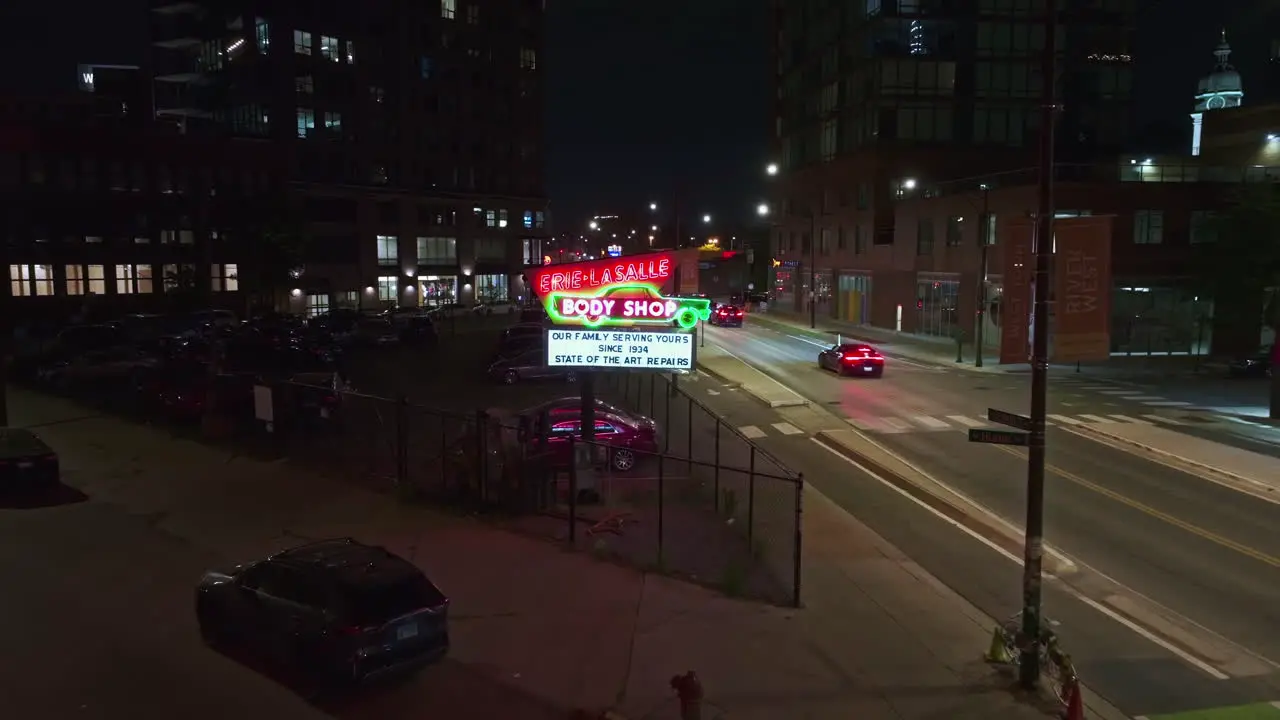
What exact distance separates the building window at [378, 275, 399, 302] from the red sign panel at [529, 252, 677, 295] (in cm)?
6854

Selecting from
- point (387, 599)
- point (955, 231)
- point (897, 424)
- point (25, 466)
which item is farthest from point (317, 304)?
point (387, 599)

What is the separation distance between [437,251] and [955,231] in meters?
52.4

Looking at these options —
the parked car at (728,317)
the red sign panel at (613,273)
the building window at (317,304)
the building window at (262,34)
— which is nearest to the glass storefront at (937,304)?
the parked car at (728,317)

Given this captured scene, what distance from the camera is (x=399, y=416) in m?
18.8

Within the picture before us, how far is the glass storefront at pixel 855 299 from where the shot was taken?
6931 centimetres

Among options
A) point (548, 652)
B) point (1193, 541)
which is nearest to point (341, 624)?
point (548, 652)

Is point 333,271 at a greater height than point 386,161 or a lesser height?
lesser

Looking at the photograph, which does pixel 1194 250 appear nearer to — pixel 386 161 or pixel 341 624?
pixel 341 624

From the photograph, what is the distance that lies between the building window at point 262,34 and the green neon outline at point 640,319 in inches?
2713

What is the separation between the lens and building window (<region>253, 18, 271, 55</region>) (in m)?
76.9

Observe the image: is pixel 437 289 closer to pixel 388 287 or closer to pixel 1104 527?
pixel 388 287

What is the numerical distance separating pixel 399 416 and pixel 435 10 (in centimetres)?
7980

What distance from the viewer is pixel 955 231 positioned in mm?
56031

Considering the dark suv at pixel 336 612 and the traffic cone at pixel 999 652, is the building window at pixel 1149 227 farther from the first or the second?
the dark suv at pixel 336 612
